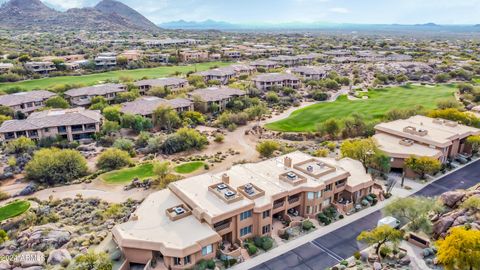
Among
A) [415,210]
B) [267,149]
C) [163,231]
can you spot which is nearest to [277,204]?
[163,231]

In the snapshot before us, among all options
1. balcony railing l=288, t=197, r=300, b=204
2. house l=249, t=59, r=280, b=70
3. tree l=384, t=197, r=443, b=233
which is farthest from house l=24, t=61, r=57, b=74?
tree l=384, t=197, r=443, b=233

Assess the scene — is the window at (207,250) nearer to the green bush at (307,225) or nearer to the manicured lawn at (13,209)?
the green bush at (307,225)

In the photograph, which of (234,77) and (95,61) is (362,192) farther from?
(95,61)

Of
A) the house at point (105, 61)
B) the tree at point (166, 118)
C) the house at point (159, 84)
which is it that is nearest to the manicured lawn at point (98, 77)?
the house at point (105, 61)

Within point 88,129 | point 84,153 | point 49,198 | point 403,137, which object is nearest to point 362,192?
point 403,137

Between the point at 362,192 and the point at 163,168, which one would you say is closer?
the point at 362,192

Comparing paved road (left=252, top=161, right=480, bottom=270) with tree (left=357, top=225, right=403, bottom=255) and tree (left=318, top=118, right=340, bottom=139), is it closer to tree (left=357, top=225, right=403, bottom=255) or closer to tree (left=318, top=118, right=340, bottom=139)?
tree (left=357, top=225, right=403, bottom=255)
